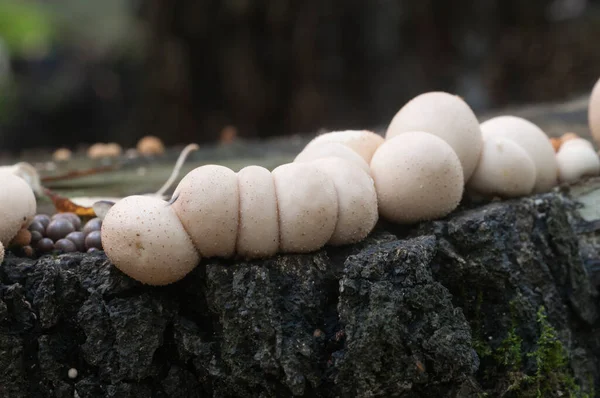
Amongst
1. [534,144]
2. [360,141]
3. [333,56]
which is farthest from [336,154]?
[333,56]

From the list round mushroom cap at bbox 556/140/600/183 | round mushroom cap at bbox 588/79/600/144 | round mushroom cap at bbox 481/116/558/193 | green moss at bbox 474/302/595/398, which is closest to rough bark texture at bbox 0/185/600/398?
green moss at bbox 474/302/595/398

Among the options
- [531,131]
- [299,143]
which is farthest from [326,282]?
[299,143]

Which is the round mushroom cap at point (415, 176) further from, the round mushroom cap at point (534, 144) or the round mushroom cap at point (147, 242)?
the round mushroom cap at point (147, 242)

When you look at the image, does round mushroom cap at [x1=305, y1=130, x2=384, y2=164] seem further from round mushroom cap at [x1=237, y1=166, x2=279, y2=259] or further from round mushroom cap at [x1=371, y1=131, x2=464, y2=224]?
round mushroom cap at [x1=237, y1=166, x2=279, y2=259]

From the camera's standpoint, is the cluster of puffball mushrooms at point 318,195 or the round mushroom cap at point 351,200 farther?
the round mushroom cap at point 351,200

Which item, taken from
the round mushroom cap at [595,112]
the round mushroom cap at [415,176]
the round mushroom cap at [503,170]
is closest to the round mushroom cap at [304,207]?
the round mushroom cap at [415,176]

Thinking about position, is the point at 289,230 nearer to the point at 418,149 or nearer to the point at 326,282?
the point at 326,282

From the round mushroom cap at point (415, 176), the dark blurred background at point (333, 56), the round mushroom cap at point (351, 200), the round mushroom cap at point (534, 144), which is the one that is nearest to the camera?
Result: the round mushroom cap at point (351, 200)
